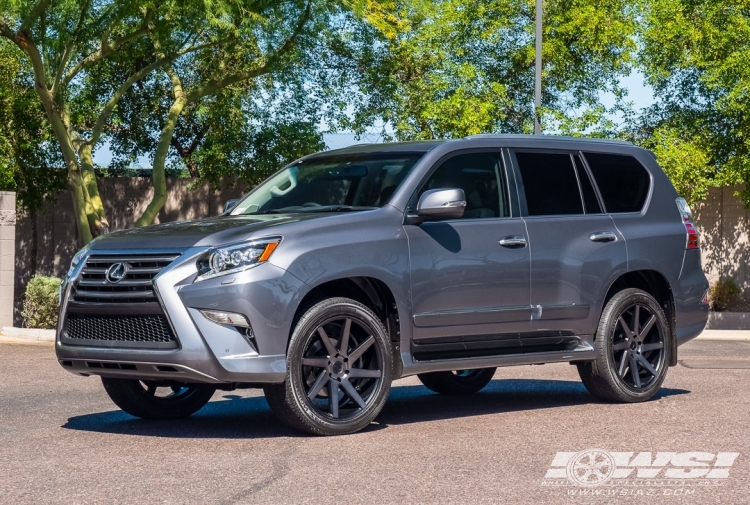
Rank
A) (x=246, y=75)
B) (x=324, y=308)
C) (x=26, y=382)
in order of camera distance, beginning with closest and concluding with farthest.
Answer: (x=324, y=308) < (x=26, y=382) < (x=246, y=75)

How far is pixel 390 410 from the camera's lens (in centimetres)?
939

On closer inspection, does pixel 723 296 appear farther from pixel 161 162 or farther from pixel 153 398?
pixel 153 398

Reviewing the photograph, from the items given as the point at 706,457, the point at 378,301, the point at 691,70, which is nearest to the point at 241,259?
the point at 378,301

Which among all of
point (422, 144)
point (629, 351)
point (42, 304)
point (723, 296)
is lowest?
point (723, 296)

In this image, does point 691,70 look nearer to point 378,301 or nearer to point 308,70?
point 308,70

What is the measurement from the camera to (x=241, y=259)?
7500 mm

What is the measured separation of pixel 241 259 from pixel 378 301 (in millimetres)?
1168

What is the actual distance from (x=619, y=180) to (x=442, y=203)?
2.52 m

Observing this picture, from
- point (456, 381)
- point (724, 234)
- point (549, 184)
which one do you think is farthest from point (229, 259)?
point (724, 234)

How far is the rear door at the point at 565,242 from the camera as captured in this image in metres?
9.00

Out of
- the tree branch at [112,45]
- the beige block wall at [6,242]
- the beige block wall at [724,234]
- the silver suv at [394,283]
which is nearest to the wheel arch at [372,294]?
the silver suv at [394,283]

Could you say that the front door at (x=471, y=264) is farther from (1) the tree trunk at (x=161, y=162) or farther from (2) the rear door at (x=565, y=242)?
(1) the tree trunk at (x=161, y=162)

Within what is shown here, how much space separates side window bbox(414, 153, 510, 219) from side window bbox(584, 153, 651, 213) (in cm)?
113

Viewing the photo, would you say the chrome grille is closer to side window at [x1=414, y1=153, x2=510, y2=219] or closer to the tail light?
side window at [x1=414, y1=153, x2=510, y2=219]
